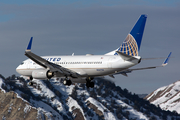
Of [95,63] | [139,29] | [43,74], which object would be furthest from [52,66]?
[139,29]

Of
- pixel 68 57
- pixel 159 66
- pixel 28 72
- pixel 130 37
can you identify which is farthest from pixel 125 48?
pixel 28 72

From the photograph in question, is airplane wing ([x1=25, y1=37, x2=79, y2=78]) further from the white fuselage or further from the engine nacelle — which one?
the white fuselage

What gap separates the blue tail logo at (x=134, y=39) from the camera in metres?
63.6

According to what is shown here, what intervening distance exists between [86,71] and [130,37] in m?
9.84

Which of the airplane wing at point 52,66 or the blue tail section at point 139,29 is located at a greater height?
the blue tail section at point 139,29

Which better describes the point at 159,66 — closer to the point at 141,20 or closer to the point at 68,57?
the point at 141,20

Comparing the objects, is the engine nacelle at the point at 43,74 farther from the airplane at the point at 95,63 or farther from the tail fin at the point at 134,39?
the tail fin at the point at 134,39

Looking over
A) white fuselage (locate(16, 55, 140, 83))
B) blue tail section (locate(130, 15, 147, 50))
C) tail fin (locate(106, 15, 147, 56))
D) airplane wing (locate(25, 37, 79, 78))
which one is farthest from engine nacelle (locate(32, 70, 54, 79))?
blue tail section (locate(130, 15, 147, 50))

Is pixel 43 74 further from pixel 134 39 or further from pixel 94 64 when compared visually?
pixel 134 39

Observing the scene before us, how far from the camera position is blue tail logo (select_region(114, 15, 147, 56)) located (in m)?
63.6

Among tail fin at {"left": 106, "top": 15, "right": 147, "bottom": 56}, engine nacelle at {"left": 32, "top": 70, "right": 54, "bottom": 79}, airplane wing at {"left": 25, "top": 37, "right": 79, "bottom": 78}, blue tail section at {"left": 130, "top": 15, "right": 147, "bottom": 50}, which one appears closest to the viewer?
airplane wing at {"left": 25, "top": 37, "right": 79, "bottom": 78}

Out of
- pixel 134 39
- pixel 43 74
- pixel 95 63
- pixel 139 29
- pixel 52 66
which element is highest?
pixel 139 29

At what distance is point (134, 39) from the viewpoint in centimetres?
6462

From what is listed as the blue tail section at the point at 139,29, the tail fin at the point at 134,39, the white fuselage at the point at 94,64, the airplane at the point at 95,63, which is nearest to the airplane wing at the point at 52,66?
the airplane at the point at 95,63
